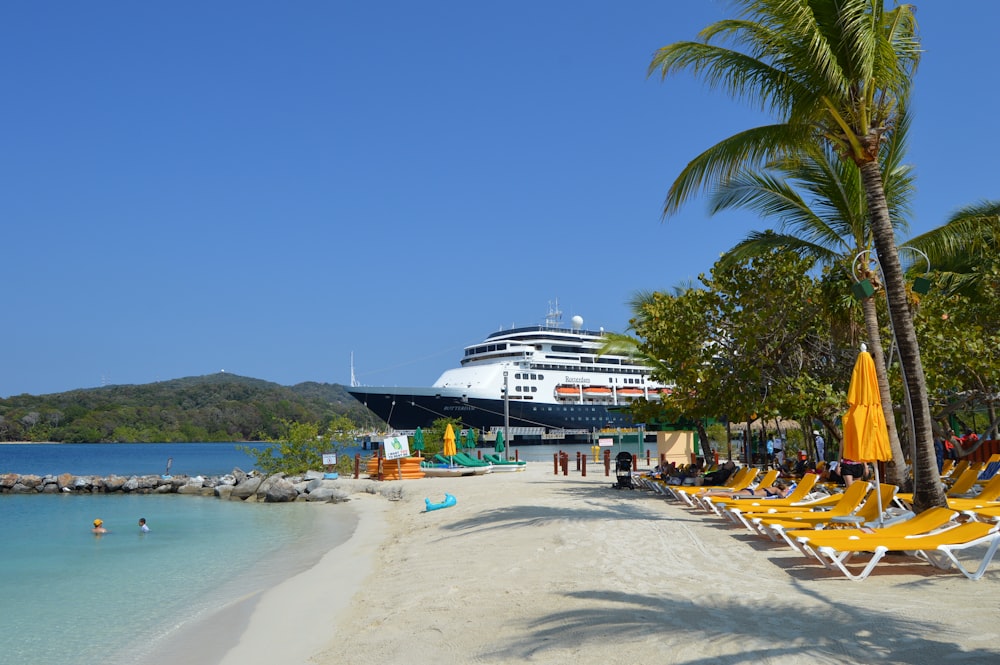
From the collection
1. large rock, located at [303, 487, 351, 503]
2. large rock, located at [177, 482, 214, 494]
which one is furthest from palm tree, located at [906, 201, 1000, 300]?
large rock, located at [177, 482, 214, 494]

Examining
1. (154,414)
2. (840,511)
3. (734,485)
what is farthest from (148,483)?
(154,414)

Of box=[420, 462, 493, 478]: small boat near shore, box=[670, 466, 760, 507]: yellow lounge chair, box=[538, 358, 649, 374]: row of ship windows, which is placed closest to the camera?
box=[670, 466, 760, 507]: yellow lounge chair

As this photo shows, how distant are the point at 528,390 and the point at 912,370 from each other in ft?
152

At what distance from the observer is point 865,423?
7.41m

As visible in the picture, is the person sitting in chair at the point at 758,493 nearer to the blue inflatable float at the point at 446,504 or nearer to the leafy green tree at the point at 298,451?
the blue inflatable float at the point at 446,504

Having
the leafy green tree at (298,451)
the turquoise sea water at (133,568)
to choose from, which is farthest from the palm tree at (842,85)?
the leafy green tree at (298,451)

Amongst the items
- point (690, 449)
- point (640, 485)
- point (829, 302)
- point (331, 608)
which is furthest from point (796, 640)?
point (690, 449)

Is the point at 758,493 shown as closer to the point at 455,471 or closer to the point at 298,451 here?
the point at 455,471

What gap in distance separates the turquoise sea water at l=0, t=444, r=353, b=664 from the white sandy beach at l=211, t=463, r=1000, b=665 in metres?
1.01

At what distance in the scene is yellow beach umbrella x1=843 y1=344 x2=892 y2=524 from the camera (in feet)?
24.0

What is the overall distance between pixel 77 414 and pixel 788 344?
104 meters

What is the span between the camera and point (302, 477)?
78.3 ft

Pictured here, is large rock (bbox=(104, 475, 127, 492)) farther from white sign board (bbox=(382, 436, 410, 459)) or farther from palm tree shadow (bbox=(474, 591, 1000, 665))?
palm tree shadow (bbox=(474, 591, 1000, 665))

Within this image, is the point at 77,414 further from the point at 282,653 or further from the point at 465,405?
the point at 282,653
